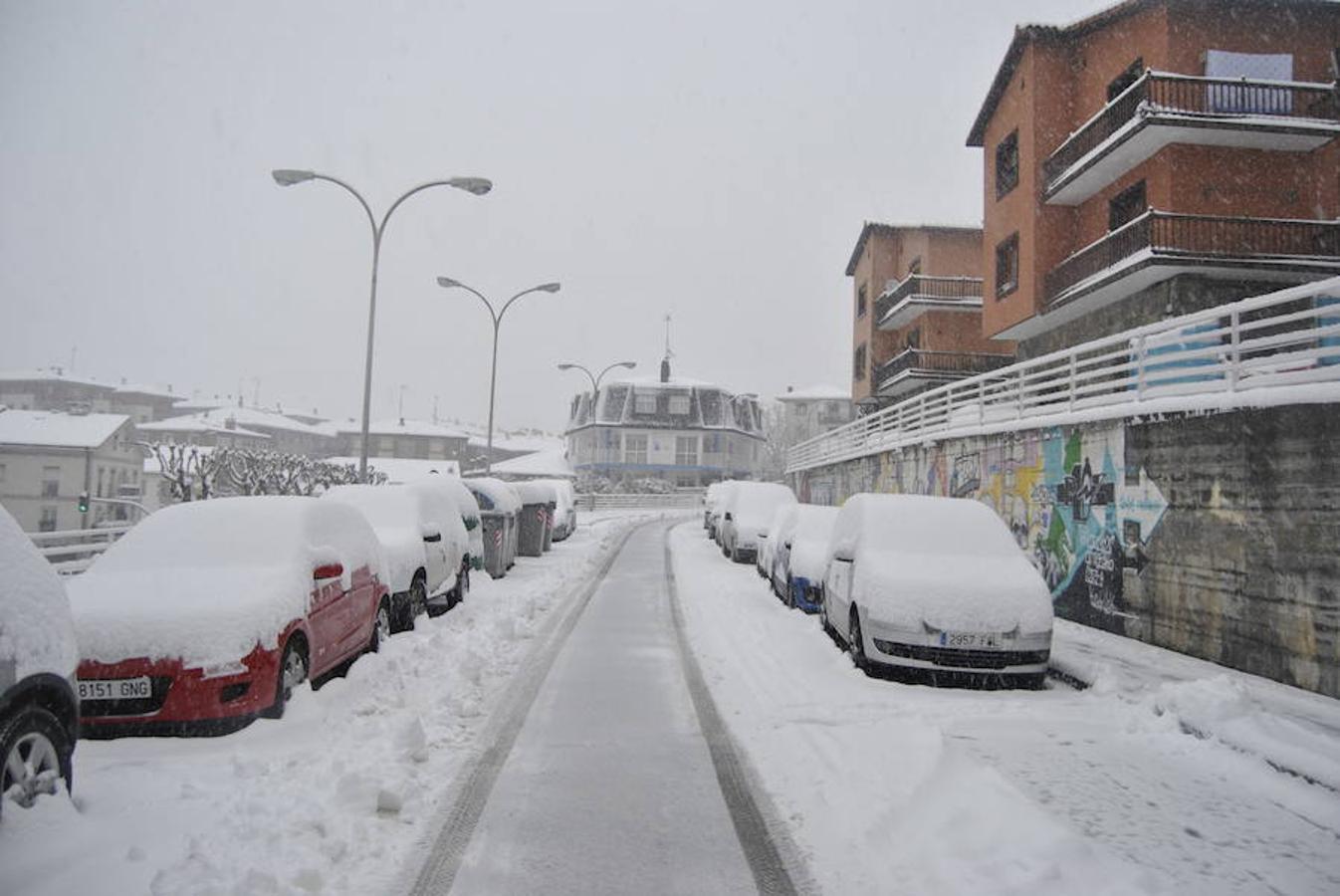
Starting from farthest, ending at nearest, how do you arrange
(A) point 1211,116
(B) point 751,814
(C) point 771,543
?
1. (A) point 1211,116
2. (C) point 771,543
3. (B) point 751,814

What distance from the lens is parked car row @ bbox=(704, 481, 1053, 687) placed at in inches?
289

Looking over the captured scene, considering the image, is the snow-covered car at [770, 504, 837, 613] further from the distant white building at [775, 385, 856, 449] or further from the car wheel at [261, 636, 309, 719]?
the distant white building at [775, 385, 856, 449]

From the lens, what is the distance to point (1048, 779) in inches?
197

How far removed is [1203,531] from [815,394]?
284 ft

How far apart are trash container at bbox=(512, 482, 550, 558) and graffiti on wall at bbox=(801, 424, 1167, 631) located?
9935 millimetres

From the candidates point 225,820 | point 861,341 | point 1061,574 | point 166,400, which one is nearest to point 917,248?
point 861,341

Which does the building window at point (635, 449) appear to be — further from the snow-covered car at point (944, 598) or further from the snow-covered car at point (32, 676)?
the snow-covered car at point (32, 676)

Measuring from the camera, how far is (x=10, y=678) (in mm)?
3594

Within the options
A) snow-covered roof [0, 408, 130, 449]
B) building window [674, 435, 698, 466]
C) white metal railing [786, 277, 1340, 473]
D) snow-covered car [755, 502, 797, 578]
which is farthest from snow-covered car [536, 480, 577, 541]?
building window [674, 435, 698, 466]

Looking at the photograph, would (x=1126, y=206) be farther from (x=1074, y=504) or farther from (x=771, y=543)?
(x=771, y=543)

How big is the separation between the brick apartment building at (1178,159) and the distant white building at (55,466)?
47657 mm

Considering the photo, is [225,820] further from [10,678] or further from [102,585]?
[102,585]

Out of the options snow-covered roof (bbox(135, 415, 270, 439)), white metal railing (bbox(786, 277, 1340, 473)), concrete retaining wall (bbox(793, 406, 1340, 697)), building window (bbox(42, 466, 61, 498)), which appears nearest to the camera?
concrete retaining wall (bbox(793, 406, 1340, 697))

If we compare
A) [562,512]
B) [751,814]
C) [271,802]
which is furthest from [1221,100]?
[271,802]
